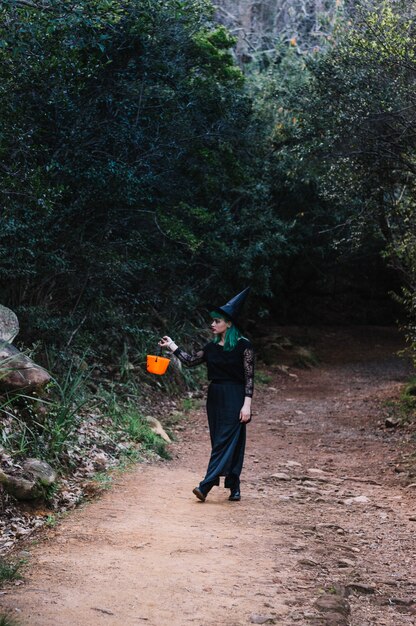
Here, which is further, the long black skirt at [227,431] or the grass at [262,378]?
the grass at [262,378]

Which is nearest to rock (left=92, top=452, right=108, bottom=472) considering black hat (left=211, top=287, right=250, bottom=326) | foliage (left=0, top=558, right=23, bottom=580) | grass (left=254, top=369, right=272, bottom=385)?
black hat (left=211, top=287, right=250, bottom=326)

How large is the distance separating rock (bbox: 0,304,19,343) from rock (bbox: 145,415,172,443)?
113 inches

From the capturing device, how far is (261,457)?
1018 cm

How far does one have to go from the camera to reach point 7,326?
8180 mm

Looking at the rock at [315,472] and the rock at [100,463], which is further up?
the rock at [100,463]

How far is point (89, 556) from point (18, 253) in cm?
496

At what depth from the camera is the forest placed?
9195 millimetres

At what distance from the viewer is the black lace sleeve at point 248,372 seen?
7.20 meters

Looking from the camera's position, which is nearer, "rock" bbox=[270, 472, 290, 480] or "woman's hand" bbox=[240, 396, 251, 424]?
"woman's hand" bbox=[240, 396, 251, 424]

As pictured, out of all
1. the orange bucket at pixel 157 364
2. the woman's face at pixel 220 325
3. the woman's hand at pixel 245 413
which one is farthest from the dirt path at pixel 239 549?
the woman's face at pixel 220 325

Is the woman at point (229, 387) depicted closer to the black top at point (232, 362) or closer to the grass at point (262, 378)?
the black top at point (232, 362)

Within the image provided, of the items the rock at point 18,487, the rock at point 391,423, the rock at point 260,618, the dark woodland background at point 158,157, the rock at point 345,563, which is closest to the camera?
the rock at point 260,618

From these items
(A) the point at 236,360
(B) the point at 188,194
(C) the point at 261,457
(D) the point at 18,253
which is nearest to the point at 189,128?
(B) the point at 188,194

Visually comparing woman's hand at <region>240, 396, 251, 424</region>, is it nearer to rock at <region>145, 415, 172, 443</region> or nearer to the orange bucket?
the orange bucket
